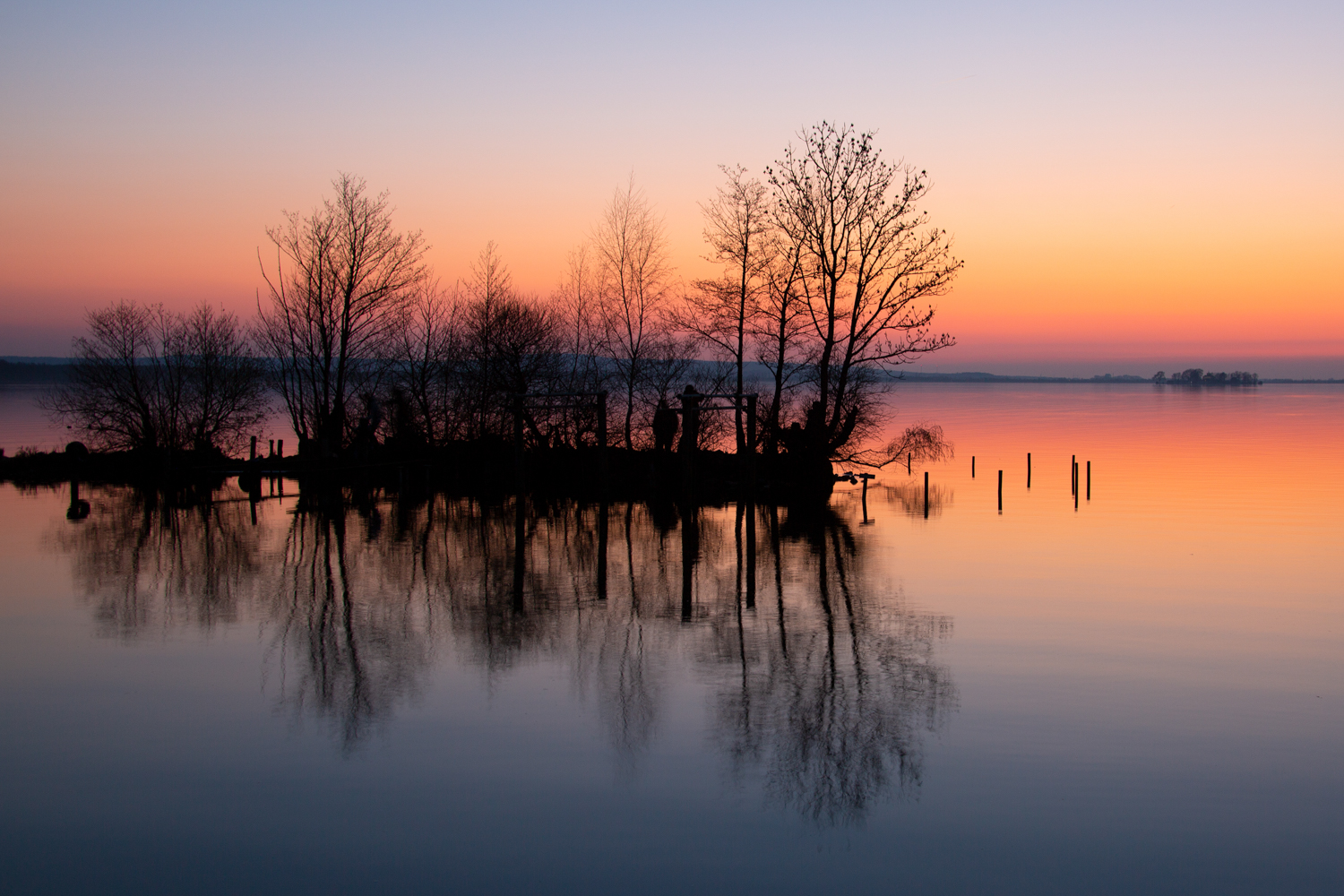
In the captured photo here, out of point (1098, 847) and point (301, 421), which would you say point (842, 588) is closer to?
point (1098, 847)

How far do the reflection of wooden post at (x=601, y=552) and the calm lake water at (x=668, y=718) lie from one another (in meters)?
0.23

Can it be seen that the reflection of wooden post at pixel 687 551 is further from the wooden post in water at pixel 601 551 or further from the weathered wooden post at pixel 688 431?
the wooden post in water at pixel 601 551

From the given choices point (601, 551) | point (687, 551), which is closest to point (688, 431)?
point (687, 551)

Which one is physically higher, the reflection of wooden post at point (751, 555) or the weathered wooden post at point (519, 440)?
the weathered wooden post at point (519, 440)

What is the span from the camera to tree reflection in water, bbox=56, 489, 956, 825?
926 cm

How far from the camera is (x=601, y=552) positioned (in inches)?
777

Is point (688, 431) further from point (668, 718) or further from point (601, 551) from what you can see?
point (668, 718)

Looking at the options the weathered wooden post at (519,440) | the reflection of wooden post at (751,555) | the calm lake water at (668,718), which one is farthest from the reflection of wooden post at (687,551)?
the weathered wooden post at (519,440)

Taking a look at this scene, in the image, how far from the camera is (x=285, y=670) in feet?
36.8

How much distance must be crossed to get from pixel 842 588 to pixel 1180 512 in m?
15.4

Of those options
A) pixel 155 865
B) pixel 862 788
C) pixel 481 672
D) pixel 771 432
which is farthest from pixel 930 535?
pixel 155 865

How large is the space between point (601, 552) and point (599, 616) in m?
5.81

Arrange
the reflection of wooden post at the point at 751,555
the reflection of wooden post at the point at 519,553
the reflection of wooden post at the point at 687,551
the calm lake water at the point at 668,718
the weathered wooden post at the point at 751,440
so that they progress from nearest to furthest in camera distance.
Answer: the calm lake water at the point at 668,718 < the reflection of wooden post at the point at 687,551 < the reflection of wooden post at the point at 519,553 < the reflection of wooden post at the point at 751,555 < the weathered wooden post at the point at 751,440

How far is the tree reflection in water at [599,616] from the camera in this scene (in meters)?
9.26
